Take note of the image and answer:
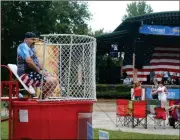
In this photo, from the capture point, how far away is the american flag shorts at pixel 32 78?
6051 millimetres

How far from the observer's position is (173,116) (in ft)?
45.3

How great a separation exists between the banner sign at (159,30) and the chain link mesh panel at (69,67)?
21.4 metres

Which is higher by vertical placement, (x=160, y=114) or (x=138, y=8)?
(x=138, y=8)

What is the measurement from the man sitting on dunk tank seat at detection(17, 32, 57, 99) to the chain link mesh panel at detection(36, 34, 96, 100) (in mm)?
13

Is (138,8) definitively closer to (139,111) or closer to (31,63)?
(139,111)

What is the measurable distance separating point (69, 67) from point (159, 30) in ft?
73.0

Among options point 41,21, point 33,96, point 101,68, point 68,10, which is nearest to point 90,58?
point 33,96

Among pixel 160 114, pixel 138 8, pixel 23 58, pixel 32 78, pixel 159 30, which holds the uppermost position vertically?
pixel 138 8

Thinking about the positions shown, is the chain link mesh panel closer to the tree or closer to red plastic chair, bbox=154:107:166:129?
red plastic chair, bbox=154:107:166:129

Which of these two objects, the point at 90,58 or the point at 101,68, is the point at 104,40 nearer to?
the point at 101,68

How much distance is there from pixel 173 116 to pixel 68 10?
30.6 meters

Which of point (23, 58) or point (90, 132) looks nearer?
point (90, 132)

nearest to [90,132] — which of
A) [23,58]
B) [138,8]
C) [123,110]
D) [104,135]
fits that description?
[104,135]

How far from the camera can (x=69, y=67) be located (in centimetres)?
597
